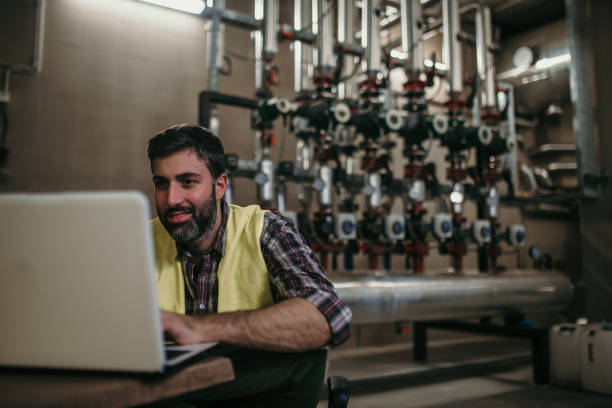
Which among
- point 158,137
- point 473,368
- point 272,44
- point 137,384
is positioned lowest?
point 473,368

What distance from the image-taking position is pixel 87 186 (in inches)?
104

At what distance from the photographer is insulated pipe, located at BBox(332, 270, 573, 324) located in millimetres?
2195

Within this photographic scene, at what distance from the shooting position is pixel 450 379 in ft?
8.34

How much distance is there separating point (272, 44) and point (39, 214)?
2317 millimetres

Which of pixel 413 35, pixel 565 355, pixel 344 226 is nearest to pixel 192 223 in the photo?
pixel 344 226

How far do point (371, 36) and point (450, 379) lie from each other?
193cm

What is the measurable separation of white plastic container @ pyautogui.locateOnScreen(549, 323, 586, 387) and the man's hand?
225 cm

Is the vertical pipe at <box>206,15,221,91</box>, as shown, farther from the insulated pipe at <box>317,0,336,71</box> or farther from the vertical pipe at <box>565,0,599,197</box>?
the vertical pipe at <box>565,0,599,197</box>

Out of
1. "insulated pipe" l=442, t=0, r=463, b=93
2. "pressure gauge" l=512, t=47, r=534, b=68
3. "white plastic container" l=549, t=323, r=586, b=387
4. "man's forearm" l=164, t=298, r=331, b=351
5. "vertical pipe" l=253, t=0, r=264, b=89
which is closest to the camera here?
"man's forearm" l=164, t=298, r=331, b=351

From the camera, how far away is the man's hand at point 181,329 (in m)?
0.60

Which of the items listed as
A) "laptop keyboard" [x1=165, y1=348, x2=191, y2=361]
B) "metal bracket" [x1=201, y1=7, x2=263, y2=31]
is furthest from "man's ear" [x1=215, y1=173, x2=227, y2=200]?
"metal bracket" [x1=201, y1=7, x2=263, y2=31]

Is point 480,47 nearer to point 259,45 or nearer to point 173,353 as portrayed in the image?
point 259,45

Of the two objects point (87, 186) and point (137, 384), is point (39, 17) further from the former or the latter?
point (137, 384)

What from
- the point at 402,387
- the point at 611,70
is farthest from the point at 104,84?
the point at 611,70
